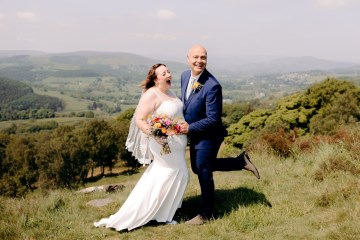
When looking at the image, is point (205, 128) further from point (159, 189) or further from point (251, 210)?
point (251, 210)

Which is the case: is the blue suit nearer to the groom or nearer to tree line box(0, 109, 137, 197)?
the groom

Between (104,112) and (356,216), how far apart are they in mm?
185651

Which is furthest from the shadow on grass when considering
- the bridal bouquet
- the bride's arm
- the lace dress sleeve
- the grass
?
the bride's arm

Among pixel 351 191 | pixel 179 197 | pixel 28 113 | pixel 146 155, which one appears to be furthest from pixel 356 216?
pixel 28 113

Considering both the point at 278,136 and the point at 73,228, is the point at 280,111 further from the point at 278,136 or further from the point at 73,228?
the point at 73,228

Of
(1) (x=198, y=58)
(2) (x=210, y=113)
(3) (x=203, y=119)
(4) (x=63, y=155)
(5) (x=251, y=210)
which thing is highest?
(1) (x=198, y=58)

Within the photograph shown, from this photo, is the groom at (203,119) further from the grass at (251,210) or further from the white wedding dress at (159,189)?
the grass at (251,210)

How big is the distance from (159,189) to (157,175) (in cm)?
27

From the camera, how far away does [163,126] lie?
580 centimetres

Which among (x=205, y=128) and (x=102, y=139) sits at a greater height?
(x=205, y=128)

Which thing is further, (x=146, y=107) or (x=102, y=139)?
(x=102, y=139)

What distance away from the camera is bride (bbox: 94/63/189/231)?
6048 mm

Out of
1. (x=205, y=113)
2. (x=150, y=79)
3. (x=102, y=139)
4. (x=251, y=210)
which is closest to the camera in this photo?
(x=205, y=113)

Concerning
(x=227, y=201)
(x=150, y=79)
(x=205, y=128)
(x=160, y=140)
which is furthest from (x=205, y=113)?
(x=227, y=201)
